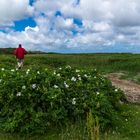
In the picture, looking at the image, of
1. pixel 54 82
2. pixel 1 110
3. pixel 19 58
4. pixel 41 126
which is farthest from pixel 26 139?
pixel 19 58

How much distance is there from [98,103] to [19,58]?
60.8ft

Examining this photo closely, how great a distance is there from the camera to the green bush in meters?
14.4

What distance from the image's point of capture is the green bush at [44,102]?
14391 mm

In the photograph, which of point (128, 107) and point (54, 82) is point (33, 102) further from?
point (128, 107)

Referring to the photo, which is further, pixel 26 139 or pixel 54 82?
pixel 54 82

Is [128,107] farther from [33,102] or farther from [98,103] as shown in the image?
[33,102]

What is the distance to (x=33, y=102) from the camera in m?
15.0

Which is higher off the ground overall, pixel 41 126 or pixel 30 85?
→ pixel 30 85

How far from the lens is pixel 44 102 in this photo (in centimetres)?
1505

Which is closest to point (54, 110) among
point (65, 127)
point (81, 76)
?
point (65, 127)

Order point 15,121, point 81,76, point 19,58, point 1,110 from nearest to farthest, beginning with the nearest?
point 15,121, point 1,110, point 81,76, point 19,58

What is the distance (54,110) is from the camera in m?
14.8

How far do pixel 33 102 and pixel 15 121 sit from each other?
1131 mm

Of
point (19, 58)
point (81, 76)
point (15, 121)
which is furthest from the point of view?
point (19, 58)
